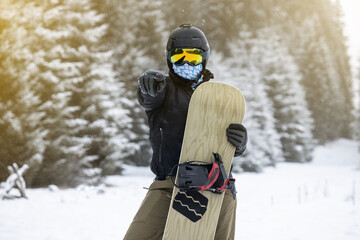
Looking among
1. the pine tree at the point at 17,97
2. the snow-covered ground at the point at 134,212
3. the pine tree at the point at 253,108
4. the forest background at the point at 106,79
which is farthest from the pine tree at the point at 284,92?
the pine tree at the point at 17,97

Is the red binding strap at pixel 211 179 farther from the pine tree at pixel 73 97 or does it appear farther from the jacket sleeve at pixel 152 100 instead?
the pine tree at pixel 73 97

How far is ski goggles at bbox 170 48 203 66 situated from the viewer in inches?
86.3

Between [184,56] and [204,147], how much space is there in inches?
22.4

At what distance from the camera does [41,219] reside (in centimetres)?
578

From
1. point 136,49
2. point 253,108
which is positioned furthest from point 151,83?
point 253,108

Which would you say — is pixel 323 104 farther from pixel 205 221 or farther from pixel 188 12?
pixel 205 221

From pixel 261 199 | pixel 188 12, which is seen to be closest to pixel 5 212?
pixel 261 199

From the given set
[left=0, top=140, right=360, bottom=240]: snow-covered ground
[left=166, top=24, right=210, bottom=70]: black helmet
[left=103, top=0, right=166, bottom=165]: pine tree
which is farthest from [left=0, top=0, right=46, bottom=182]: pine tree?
[left=166, top=24, right=210, bottom=70]: black helmet

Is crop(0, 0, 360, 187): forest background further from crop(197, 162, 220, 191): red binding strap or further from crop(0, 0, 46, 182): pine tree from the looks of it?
crop(197, 162, 220, 191): red binding strap

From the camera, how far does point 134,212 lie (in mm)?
6637

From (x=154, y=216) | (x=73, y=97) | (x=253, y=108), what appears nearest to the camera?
(x=154, y=216)

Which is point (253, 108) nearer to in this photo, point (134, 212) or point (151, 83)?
point (134, 212)

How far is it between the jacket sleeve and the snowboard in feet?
0.53

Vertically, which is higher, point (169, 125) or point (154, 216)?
point (169, 125)
